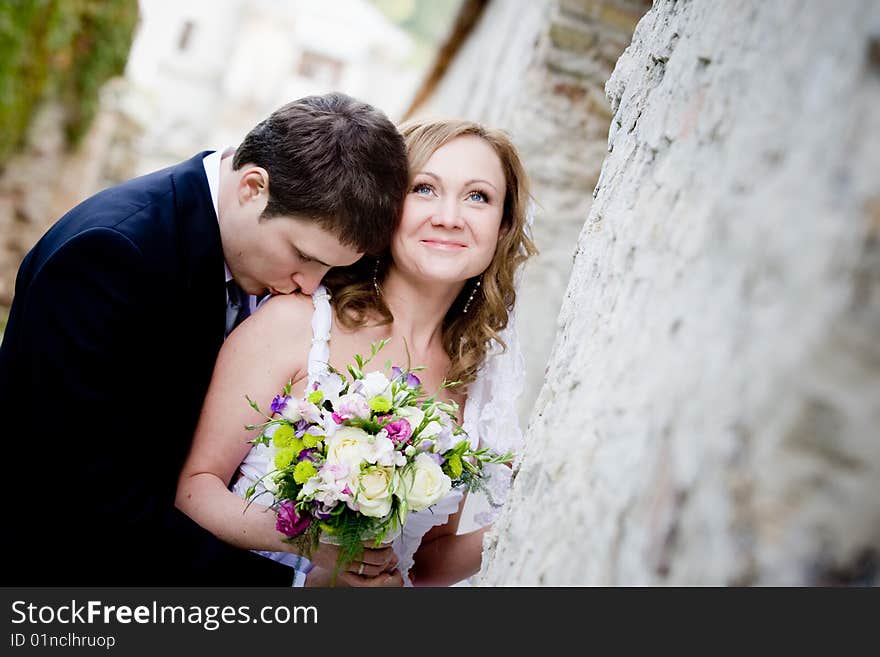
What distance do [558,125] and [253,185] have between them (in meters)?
2.29

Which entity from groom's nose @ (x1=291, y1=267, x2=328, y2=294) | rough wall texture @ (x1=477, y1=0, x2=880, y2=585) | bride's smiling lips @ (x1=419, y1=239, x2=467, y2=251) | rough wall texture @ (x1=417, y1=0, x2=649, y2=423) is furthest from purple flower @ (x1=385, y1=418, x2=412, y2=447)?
rough wall texture @ (x1=417, y1=0, x2=649, y2=423)

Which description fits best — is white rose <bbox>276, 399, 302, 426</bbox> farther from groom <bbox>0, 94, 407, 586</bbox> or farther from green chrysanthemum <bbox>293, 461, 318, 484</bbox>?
groom <bbox>0, 94, 407, 586</bbox>

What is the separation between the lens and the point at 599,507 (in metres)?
1.18

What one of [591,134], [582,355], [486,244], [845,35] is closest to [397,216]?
[486,244]

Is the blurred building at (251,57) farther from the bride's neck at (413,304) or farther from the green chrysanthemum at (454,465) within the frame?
the green chrysanthemum at (454,465)

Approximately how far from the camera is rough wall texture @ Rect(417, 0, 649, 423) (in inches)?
152

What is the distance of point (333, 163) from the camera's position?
211cm

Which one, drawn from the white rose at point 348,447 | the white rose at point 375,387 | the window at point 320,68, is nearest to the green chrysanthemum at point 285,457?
the white rose at point 348,447

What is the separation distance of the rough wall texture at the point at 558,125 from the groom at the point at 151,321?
1.83 m

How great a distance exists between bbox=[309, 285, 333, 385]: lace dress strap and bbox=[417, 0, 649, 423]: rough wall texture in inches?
68.6

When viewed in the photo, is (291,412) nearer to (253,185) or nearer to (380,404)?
(380,404)

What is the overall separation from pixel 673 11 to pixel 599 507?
124 centimetres

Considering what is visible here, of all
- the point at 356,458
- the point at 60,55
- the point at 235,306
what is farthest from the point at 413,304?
the point at 60,55
